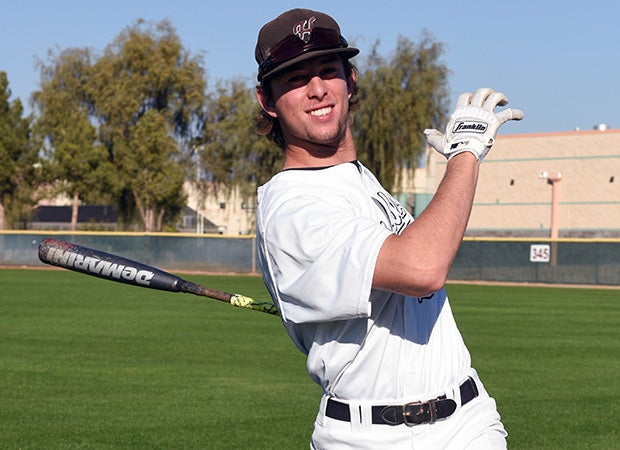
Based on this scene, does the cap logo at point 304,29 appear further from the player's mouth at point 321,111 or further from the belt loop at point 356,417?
the belt loop at point 356,417

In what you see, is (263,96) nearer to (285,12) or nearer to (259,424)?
(285,12)

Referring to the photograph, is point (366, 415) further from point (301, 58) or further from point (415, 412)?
point (301, 58)

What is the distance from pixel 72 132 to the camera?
2132 inches

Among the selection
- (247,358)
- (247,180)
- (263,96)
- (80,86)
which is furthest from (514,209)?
(263,96)

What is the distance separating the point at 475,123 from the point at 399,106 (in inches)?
1744

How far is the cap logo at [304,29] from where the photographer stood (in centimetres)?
351

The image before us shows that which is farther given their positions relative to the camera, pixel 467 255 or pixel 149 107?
pixel 149 107

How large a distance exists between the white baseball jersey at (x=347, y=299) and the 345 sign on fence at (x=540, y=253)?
32410 millimetres

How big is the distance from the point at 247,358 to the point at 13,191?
148 feet

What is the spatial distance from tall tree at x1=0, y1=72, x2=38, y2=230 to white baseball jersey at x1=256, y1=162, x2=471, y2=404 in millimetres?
52261

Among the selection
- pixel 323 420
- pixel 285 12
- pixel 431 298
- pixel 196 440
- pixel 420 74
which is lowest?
pixel 196 440

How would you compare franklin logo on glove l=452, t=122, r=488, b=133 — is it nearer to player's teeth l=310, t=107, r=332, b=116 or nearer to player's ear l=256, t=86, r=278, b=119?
player's teeth l=310, t=107, r=332, b=116

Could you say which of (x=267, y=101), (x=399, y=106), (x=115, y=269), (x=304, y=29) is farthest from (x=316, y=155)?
(x=399, y=106)

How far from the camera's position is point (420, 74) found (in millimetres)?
47281
